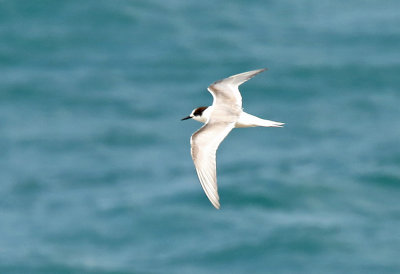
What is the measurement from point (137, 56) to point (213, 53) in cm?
336

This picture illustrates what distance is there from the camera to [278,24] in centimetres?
3734

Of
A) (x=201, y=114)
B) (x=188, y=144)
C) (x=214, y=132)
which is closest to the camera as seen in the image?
(x=214, y=132)

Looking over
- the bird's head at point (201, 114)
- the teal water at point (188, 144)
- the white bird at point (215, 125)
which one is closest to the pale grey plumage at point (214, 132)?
the white bird at point (215, 125)

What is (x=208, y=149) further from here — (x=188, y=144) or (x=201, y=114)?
(x=188, y=144)

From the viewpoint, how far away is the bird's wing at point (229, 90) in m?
12.3

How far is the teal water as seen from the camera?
32000 mm

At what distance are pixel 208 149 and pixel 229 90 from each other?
65.4 inches

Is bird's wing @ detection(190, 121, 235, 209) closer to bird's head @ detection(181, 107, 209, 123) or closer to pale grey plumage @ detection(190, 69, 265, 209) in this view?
pale grey plumage @ detection(190, 69, 265, 209)

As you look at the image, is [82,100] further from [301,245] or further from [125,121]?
[301,245]

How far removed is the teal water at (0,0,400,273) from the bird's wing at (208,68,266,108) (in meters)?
18.9

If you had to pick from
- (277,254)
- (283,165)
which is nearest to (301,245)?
(277,254)

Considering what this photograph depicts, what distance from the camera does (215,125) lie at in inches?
453

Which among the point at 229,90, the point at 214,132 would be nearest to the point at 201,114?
the point at 229,90

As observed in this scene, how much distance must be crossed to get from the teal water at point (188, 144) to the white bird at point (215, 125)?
18932 millimetres
